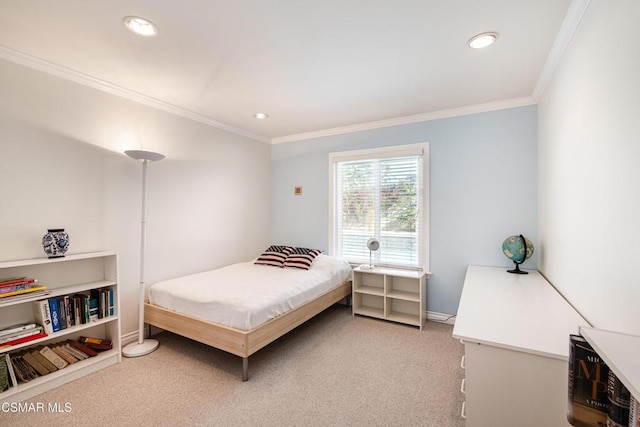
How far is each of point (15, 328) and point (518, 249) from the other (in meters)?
4.17

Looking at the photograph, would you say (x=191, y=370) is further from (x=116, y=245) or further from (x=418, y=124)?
(x=418, y=124)

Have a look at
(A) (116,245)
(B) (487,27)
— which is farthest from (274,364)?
(B) (487,27)

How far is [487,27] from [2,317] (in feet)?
12.8

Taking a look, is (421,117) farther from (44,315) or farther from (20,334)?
(20,334)

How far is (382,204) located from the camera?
377cm

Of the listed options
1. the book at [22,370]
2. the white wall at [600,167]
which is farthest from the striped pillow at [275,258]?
the white wall at [600,167]

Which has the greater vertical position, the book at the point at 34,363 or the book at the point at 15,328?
the book at the point at 15,328

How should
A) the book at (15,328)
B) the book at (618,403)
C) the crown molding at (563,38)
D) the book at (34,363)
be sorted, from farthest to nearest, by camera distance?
the book at (34,363) < the book at (15,328) < the crown molding at (563,38) < the book at (618,403)

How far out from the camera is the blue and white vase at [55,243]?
2.21 meters

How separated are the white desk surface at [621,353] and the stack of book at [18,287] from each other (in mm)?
3153

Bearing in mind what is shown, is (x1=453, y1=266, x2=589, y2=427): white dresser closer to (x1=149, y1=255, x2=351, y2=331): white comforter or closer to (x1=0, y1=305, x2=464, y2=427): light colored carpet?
(x1=0, y1=305, x2=464, y2=427): light colored carpet

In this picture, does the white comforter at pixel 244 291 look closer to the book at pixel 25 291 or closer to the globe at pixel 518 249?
the book at pixel 25 291

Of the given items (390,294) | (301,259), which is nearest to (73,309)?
(301,259)

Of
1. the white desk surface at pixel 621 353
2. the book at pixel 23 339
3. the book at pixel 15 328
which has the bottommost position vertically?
the book at pixel 23 339
